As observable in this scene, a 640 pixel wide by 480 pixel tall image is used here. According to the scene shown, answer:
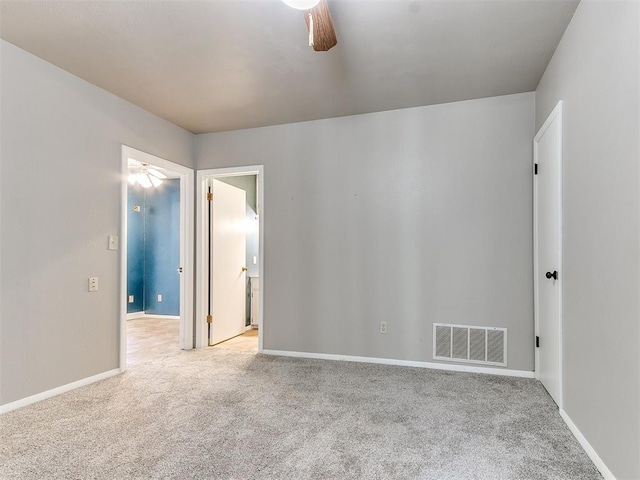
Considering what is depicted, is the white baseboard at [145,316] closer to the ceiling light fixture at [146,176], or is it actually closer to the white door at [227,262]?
the white door at [227,262]

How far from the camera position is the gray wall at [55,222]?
2.50 meters

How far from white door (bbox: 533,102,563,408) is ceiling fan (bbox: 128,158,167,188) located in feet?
16.2

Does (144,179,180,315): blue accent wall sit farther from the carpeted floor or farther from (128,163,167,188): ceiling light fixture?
the carpeted floor

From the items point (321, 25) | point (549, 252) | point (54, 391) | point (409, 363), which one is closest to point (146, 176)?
point (54, 391)

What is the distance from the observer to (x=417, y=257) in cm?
352

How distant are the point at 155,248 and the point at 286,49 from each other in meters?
4.96

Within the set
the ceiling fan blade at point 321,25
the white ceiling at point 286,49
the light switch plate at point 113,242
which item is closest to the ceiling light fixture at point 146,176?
the white ceiling at point 286,49

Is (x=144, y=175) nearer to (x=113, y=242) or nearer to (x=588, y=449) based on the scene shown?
(x=113, y=242)

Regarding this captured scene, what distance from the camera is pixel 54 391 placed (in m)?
2.74

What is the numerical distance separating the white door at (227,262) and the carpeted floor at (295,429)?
51.4 inches

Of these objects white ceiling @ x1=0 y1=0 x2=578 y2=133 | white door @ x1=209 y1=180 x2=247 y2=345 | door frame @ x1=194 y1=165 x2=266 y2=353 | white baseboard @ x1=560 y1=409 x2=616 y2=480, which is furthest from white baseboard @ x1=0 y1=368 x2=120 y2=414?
white baseboard @ x1=560 y1=409 x2=616 y2=480

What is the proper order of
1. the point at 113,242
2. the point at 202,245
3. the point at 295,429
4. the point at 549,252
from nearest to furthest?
the point at 295,429, the point at 549,252, the point at 113,242, the point at 202,245

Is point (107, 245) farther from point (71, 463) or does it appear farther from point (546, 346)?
point (546, 346)

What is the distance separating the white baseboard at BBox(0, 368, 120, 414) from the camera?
247 centimetres
